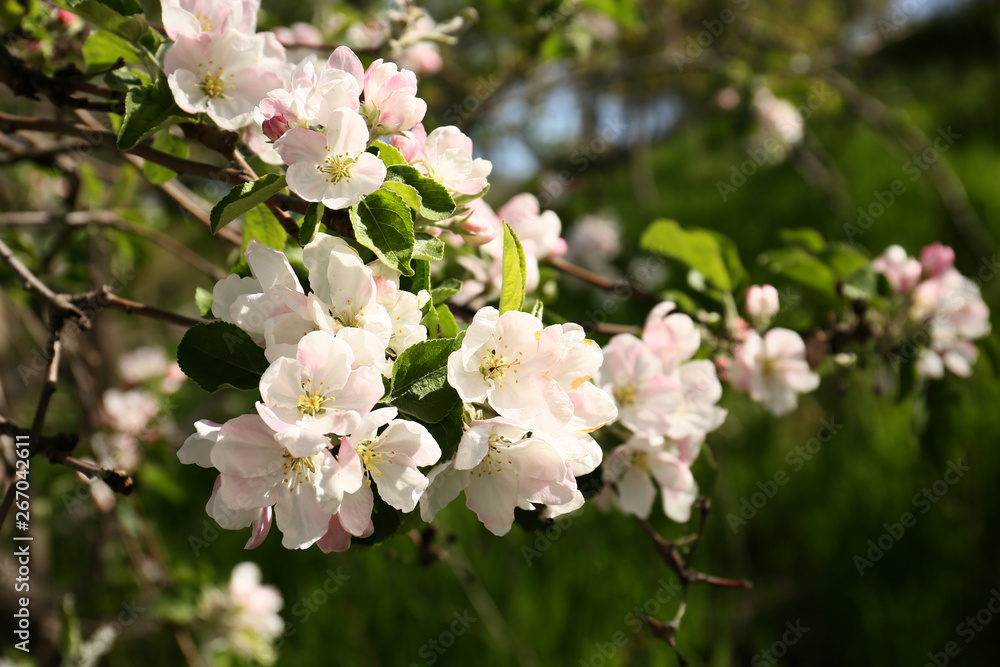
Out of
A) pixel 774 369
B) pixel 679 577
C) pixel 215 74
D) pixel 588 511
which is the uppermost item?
pixel 215 74

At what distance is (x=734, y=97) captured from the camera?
2949mm

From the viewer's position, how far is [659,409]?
88cm

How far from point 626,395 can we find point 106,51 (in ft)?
2.60

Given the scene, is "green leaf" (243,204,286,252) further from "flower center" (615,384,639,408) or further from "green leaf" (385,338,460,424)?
"flower center" (615,384,639,408)

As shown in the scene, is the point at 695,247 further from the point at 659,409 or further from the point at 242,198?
the point at 242,198

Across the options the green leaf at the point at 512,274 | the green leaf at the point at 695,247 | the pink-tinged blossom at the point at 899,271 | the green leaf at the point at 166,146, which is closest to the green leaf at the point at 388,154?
the green leaf at the point at 512,274

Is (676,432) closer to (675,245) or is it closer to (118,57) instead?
(675,245)

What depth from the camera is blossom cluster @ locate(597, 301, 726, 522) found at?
0.88m

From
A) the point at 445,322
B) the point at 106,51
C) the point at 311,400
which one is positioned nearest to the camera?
the point at 311,400

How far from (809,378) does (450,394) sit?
0.72 meters

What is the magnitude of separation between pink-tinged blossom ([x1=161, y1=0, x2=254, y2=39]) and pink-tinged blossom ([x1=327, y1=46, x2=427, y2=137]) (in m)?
0.16

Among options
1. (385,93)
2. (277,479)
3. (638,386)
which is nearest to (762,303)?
(638,386)

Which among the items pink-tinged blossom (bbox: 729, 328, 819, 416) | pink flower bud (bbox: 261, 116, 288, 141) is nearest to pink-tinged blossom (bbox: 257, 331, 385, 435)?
pink flower bud (bbox: 261, 116, 288, 141)

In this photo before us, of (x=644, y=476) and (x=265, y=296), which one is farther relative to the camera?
(x=644, y=476)
